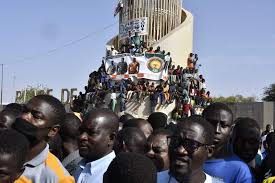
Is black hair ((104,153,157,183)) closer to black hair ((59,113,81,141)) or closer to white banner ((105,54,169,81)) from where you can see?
black hair ((59,113,81,141))

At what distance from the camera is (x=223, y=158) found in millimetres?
3756

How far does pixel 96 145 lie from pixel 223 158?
1012mm

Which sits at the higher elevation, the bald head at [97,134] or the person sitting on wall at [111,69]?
the person sitting on wall at [111,69]

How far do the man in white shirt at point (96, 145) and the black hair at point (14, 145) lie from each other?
3.19 feet

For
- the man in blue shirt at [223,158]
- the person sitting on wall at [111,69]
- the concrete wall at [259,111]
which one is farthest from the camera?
the concrete wall at [259,111]

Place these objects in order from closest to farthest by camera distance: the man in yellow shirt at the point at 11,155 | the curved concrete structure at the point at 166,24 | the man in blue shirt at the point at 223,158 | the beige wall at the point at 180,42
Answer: the man in yellow shirt at the point at 11,155 → the man in blue shirt at the point at 223,158 → the beige wall at the point at 180,42 → the curved concrete structure at the point at 166,24

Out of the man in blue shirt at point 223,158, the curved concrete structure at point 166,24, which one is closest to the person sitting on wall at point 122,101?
the curved concrete structure at point 166,24

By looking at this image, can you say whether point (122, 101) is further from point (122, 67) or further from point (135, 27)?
point (135, 27)

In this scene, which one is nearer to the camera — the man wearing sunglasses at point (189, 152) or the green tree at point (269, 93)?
the man wearing sunglasses at point (189, 152)

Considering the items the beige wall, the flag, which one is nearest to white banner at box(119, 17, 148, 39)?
the beige wall

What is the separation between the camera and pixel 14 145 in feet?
8.58

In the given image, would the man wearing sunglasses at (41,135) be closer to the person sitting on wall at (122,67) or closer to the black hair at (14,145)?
the black hair at (14,145)

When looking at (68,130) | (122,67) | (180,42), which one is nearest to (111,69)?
(122,67)

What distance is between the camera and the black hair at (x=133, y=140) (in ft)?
14.5
